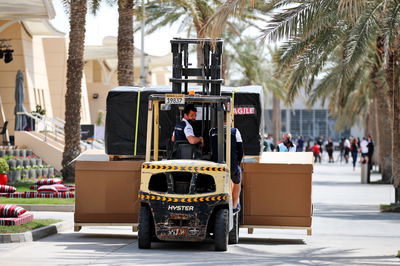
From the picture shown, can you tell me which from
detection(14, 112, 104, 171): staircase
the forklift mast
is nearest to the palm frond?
the forklift mast

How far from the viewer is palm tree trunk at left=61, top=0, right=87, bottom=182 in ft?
95.3

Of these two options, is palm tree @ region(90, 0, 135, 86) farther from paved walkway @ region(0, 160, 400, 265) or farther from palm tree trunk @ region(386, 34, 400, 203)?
paved walkway @ region(0, 160, 400, 265)

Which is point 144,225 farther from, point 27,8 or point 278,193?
point 27,8

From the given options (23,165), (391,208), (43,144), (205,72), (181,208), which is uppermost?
(205,72)

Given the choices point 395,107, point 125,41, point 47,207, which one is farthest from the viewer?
point 125,41

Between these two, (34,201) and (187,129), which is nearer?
(187,129)

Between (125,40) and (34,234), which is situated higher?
(125,40)

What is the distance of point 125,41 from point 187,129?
16.3 m

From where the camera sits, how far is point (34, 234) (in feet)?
50.6

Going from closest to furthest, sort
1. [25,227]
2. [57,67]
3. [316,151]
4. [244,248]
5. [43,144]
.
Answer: [244,248] → [25,227] → [43,144] → [57,67] → [316,151]

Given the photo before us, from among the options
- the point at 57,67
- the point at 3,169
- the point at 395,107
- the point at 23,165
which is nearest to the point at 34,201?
the point at 3,169

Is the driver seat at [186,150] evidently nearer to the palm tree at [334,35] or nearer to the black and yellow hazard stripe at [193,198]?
the black and yellow hazard stripe at [193,198]

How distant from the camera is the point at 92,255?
43.7 ft

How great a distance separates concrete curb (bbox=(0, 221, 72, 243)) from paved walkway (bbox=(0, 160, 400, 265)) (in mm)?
140
